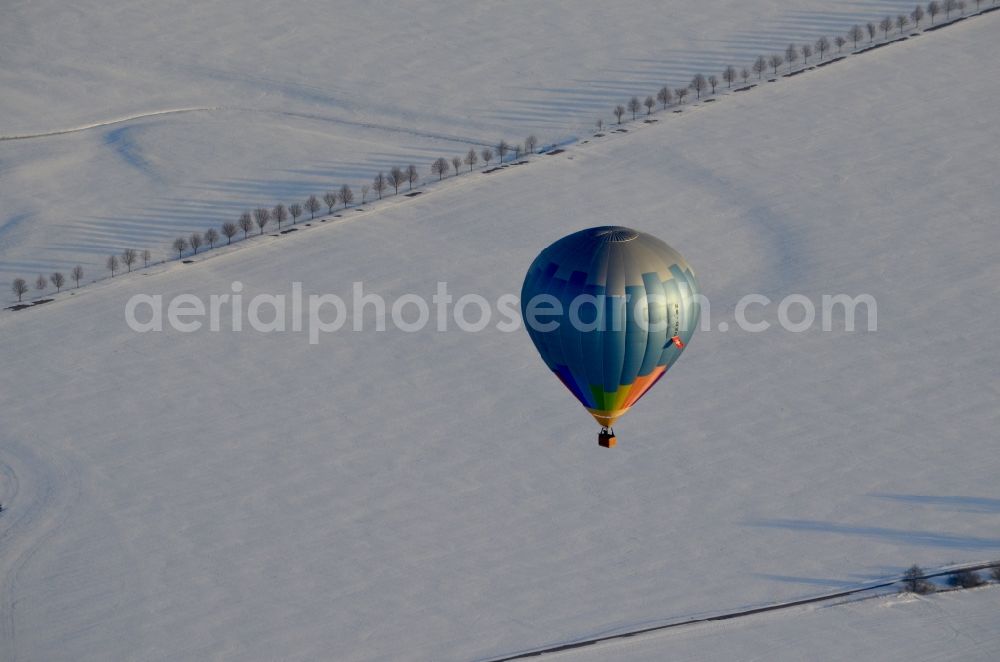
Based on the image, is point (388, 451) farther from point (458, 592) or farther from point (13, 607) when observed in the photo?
point (13, 607)

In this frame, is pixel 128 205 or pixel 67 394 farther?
pixel 128 205

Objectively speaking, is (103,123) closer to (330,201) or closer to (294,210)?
(294,210)

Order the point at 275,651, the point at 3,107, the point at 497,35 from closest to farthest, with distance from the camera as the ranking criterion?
the point at 275,651, the point at 3,107, the point at 497,35

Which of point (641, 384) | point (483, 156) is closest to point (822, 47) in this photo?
point (483, 156)

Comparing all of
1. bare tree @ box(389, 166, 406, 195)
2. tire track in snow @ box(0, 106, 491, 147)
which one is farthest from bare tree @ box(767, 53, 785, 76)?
bare tree @ box(389, 166, 406, 195)

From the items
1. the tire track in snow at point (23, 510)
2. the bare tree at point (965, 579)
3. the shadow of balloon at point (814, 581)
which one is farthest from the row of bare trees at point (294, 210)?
the bare tree at point (965, 579)

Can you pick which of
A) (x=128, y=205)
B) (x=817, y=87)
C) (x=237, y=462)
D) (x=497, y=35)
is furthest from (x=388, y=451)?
(x=497, y=35)

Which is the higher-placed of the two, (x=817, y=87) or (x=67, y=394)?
(x=817, y=87)

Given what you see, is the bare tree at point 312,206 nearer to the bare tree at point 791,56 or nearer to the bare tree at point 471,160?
the bare tree at point 471,160
